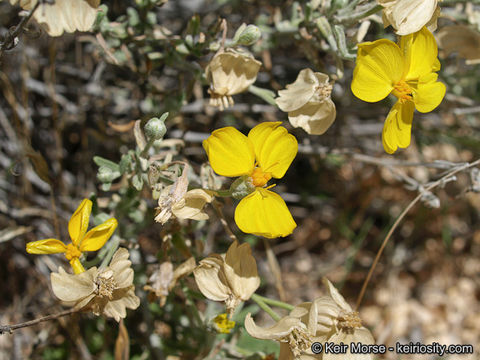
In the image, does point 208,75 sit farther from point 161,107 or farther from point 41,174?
point 41,174

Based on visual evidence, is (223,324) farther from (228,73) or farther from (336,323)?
(228,73)

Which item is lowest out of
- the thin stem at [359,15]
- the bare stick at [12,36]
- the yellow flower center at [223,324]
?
the yellow flower center at [223,324]

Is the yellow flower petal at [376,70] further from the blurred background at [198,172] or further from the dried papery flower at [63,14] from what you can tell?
the dried papery flower at [63,14]

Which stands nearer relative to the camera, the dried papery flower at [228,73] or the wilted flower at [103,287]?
the wilted flower at [103,287]

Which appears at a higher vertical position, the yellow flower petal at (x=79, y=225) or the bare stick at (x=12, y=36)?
the bare stick at (x=12, y=36)

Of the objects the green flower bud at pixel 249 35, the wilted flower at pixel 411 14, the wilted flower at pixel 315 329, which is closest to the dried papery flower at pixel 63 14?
the green flower bud at pixel 249 35

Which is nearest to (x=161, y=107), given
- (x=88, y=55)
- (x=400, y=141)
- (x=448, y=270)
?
(x=88, y=55)

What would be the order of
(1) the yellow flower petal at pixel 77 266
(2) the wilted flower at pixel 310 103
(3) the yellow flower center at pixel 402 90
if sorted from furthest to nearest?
(2) the wilted flower at pixel 310 103, (3) the yellow flower center at pixel 402 90, (1) the yellow flower petal at pixel 77 266
